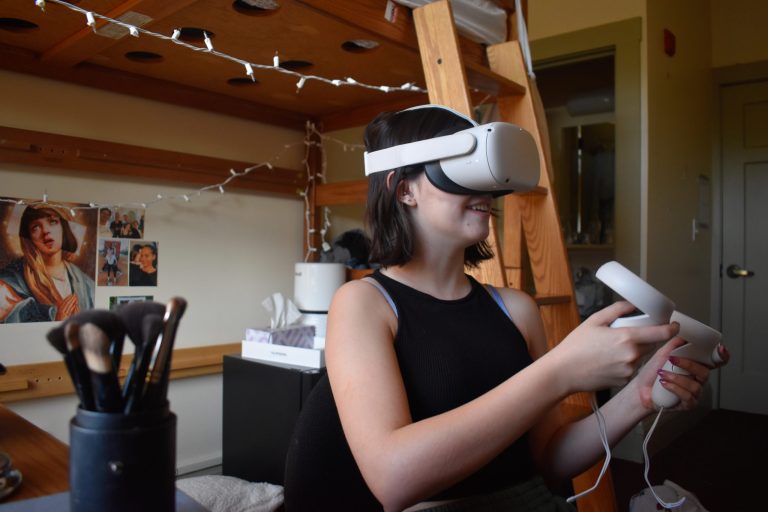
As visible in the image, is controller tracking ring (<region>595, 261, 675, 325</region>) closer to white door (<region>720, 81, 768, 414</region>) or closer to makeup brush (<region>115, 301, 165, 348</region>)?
makeup brush (<region>115, 301, 165, 348</region>)

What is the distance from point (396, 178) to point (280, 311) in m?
1.34

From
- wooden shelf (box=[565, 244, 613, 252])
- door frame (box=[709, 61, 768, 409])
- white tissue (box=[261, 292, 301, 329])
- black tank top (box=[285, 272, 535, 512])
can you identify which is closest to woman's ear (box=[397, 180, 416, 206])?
black tank top (box=[285, 272, 535, 512])

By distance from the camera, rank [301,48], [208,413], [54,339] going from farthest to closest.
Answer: [208,413] < [301,48] < [54,339]

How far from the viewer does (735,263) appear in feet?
13.0

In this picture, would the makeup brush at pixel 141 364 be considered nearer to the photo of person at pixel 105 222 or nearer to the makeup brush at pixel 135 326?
the makeup brush at pixel 135 326

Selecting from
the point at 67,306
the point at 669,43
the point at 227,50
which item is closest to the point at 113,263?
the point at 67,306

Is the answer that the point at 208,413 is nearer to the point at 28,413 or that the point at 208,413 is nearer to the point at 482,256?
the point at 28,413

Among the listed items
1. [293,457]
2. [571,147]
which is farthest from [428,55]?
[571,147]

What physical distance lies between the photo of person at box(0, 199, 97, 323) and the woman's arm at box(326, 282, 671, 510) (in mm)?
1619

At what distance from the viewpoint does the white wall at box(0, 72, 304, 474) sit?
6.75 feet

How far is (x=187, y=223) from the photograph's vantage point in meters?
2.47

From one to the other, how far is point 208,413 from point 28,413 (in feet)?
2.20

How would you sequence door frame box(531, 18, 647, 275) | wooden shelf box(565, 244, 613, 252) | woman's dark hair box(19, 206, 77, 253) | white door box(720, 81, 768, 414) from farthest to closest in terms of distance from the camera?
white door box(720, 81, 768, 414)
wooden shelf box(565, 244, 613, 252)
door frame box(531, 18, 647, 275)
woman's dark hair box(19, 206, 77, 253)

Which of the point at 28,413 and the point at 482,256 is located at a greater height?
the point at 482,256
